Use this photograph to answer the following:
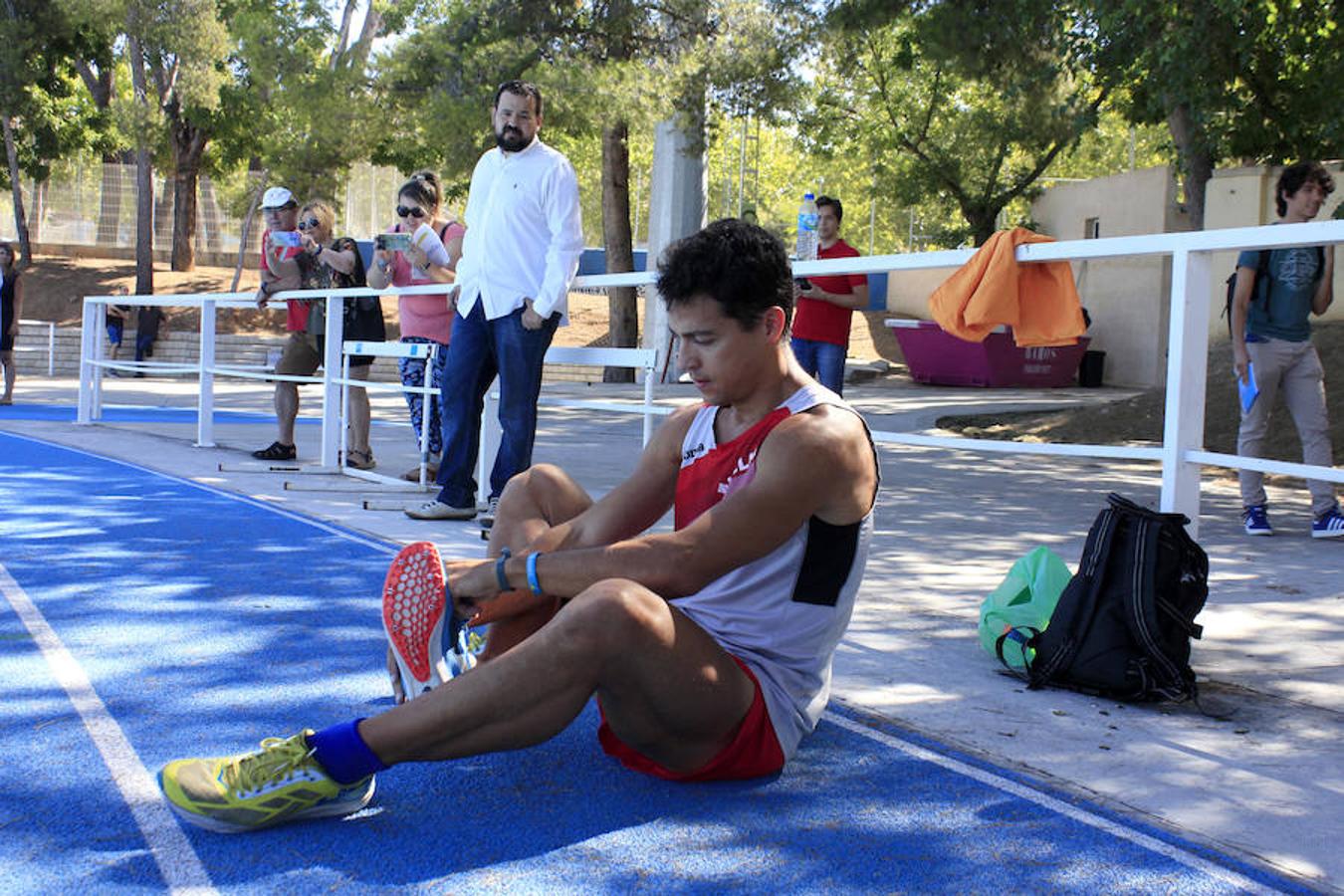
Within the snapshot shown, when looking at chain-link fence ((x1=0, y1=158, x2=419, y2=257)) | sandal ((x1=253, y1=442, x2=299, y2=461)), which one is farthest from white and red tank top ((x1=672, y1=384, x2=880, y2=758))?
chain-link fence ((x1=0, y1=158, x2=419, y2=257))

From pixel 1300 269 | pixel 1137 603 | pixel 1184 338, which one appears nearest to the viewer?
pixel 1137 603

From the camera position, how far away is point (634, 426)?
14.9 metres

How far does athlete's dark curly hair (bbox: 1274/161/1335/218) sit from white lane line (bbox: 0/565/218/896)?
5.63 m

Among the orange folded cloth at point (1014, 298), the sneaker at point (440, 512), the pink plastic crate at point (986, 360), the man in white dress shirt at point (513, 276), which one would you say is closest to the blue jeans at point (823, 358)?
the man in white dress shirt at point (513, 276)

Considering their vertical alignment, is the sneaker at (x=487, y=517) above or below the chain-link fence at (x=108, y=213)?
below

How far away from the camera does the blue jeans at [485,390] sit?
665 cm

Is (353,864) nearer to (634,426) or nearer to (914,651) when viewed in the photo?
(914,651)

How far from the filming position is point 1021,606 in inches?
167

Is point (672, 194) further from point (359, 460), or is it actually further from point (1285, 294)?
point (1285, 294)

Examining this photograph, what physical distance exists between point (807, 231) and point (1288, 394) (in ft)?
10.7

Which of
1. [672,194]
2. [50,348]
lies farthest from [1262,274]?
[50,348]

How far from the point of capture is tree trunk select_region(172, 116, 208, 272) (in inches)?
1310

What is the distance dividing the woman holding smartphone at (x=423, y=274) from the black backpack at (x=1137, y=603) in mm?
4840

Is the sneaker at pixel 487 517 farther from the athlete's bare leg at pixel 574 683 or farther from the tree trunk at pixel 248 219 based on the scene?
the tree trunk at pixel 248 219
